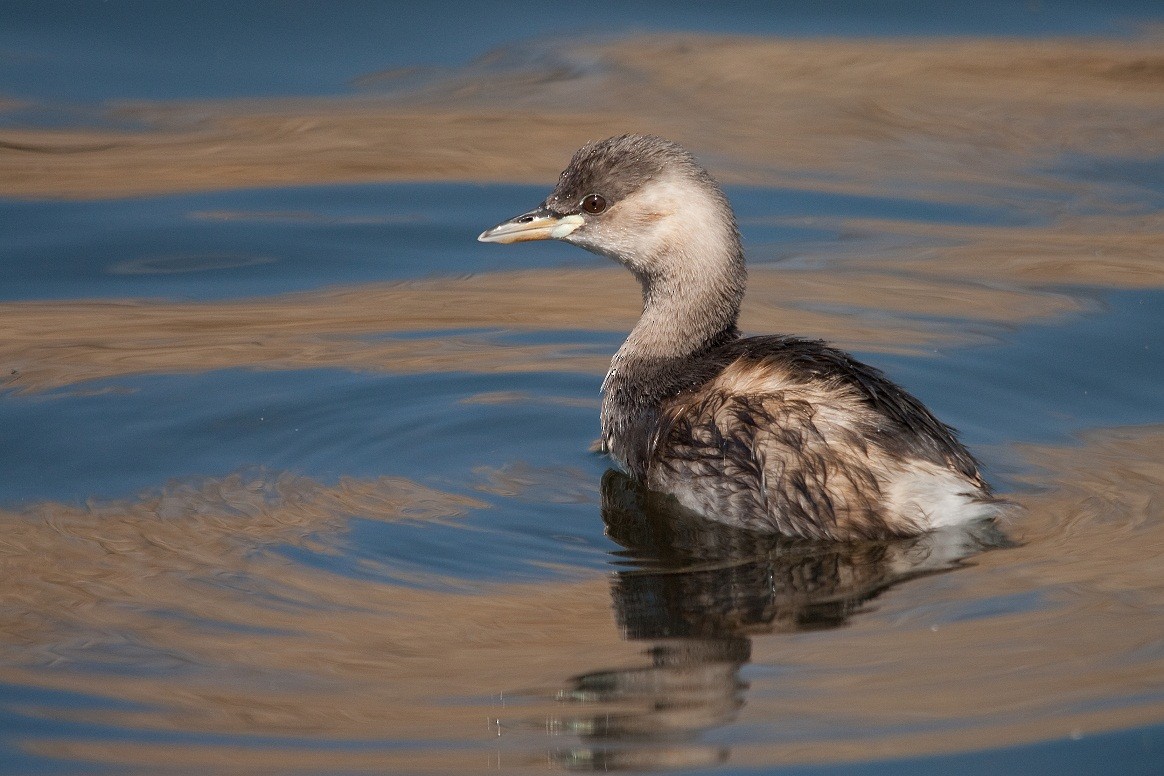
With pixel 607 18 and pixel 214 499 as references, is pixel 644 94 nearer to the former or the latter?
pixel 607 18

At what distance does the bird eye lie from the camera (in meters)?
6.20

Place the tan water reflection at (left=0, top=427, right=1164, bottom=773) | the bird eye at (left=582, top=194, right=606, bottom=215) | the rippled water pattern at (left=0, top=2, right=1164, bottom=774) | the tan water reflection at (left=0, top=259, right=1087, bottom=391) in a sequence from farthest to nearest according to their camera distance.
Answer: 1. the tan water reflection at (left=0, top=259, right=1087, bottom=391)
2. the bird eye at (left=582, top=194, right=606, bottom=215)
3. the rippled water pattern at (left=0, top=2, right=1164, bottom=774)
4. the tan water reflection at (left=0, top=427, right=1164, bottom=773)

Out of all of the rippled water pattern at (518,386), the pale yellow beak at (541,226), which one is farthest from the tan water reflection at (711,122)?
the pale yellow beak at (541,226)

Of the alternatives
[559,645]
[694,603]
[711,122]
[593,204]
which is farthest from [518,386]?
[711,122]

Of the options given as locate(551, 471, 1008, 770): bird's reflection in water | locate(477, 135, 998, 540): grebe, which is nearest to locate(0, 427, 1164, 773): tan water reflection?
locate(551, 471, 1008, 770): bird's reflection in water

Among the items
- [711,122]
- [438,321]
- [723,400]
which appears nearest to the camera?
[723,400]

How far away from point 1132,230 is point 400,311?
376 centimetres

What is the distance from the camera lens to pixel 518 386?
6680 millimetres

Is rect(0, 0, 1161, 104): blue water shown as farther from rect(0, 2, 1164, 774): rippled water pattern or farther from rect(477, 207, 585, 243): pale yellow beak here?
rect(477, 207, 585, 243): pale yellow beak

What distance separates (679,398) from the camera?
5.76 m

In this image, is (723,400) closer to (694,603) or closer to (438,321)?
(694,603)

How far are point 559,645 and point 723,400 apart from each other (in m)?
1.27

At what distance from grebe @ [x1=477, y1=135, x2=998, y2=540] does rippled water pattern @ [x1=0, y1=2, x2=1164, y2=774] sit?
0.14 meters

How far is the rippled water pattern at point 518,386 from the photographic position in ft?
13.5
